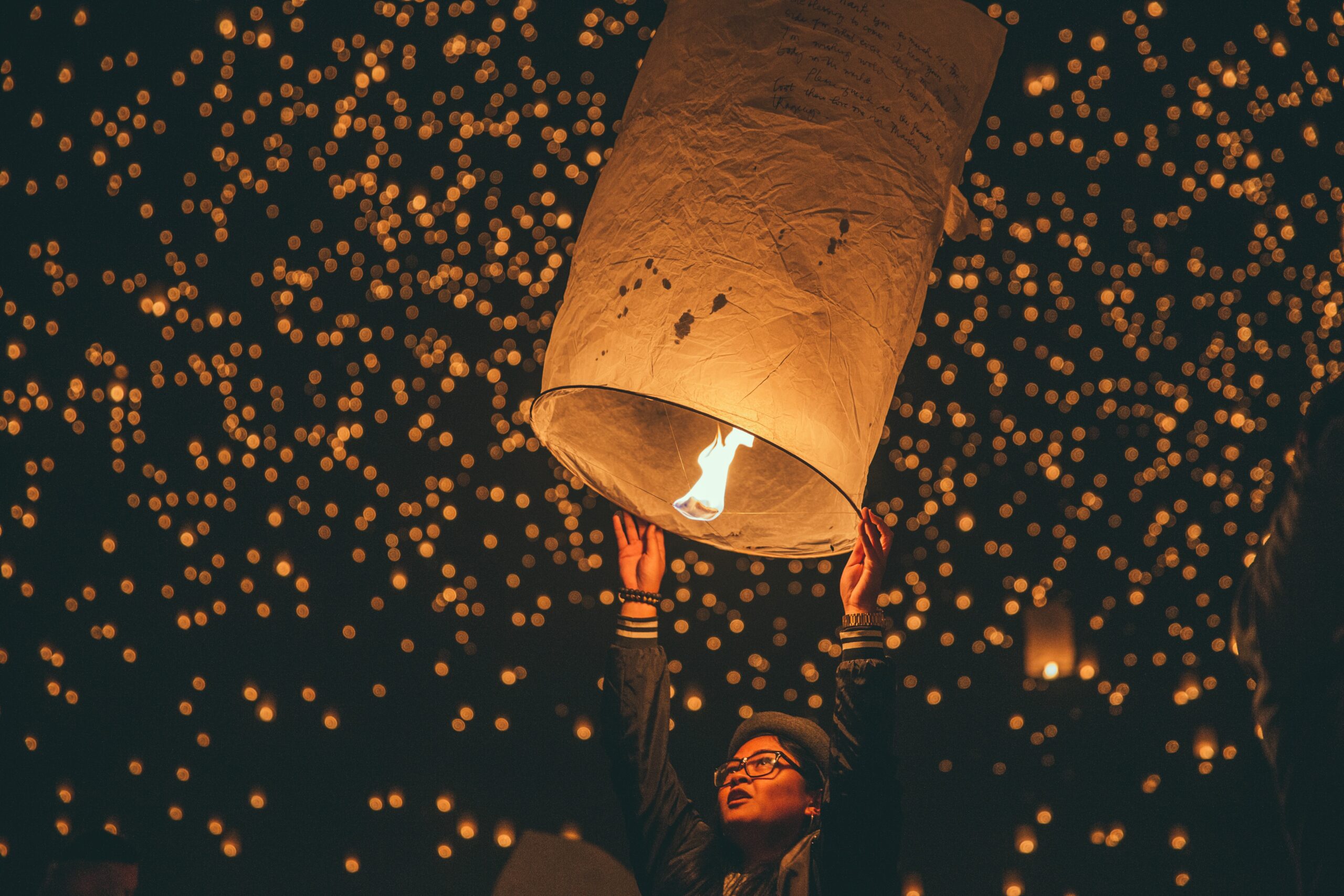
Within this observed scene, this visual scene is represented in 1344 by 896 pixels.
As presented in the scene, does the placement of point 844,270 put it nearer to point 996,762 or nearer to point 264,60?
point 996,762

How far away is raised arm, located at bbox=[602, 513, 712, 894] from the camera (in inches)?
43.7

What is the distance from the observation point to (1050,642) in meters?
Answer: 1.38

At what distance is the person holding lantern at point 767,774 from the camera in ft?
3.10

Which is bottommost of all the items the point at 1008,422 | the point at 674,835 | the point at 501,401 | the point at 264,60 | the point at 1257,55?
the point at 674,835

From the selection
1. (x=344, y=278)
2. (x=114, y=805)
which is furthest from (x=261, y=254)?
(x=114, y=805)

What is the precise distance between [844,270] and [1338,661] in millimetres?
423

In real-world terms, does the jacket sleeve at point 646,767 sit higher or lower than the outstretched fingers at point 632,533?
lower

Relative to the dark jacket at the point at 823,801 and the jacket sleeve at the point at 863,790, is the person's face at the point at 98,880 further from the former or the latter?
the jacket sleeve at the point at 863,790

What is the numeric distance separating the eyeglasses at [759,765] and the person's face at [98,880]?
3.54 ft

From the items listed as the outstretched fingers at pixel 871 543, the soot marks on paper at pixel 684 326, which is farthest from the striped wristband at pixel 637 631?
the soot marks on paper at pixel 684 326

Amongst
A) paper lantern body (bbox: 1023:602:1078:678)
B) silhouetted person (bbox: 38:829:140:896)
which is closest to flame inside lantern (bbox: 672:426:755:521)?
paper lantern body (bbox: 1023:602:1078:678)

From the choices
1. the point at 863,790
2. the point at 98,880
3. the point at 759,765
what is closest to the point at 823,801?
the point at 863,790

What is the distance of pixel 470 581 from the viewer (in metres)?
1.48

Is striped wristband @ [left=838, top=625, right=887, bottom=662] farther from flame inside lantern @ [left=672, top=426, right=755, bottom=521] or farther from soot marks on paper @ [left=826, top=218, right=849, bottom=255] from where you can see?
soot marks on paper @ [left=826, top=218, right=849, bottom=255]
